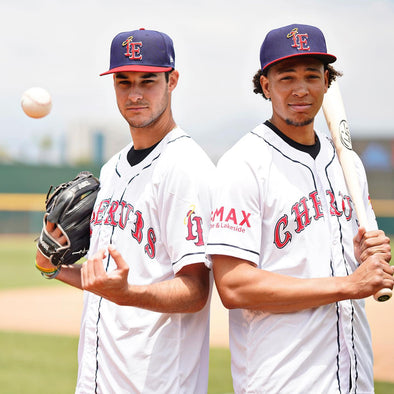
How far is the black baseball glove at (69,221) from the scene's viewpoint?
267cm

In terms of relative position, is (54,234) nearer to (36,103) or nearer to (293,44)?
(36,103)

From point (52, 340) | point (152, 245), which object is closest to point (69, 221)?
point (152, 245)

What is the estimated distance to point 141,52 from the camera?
2.52m

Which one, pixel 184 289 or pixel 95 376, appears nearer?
pixel 184 289

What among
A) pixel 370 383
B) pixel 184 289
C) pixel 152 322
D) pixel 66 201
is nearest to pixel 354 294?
pixel 370 383

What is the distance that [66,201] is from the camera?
2.68 meters

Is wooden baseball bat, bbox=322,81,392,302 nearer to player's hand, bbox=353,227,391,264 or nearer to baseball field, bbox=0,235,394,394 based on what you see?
player's hand, bbox=353,227,391,264

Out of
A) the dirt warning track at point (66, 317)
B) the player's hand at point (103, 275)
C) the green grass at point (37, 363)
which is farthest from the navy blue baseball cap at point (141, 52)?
the dirt warning track at point (66, 317)

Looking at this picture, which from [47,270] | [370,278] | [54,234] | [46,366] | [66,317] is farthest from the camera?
[66,317]

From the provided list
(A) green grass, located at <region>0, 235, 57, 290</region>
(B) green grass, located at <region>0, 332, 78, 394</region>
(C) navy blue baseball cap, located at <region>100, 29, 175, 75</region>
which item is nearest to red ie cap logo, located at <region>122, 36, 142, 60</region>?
(C) navy blue baseball cap, located at <region>100, 29, 175, 75</region>

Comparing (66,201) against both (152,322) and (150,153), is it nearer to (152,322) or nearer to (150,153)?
(150,153)

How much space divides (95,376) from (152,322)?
0.31 m

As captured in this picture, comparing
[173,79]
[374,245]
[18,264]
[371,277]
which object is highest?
[18,264]

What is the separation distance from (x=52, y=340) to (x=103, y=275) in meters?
5.78
